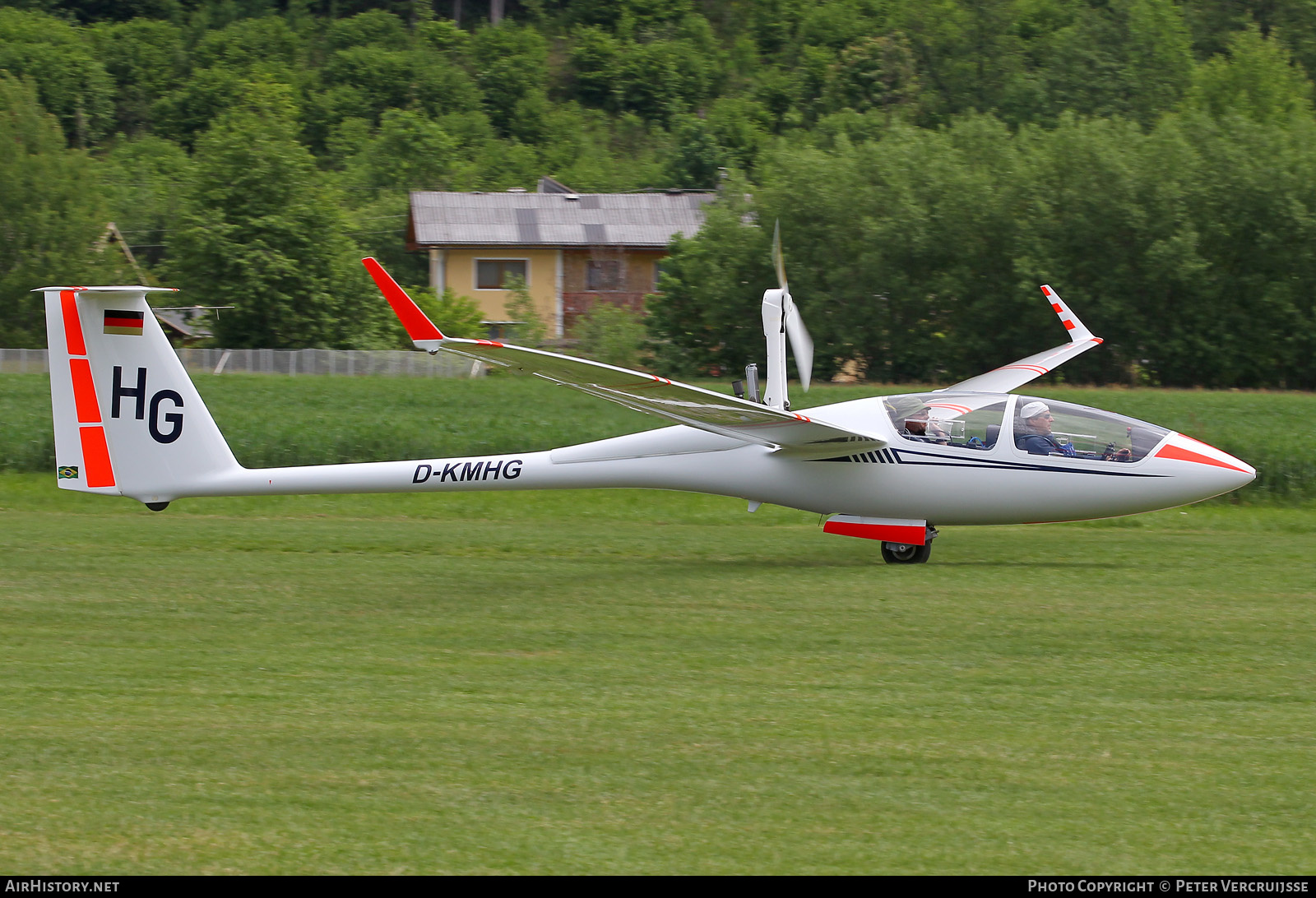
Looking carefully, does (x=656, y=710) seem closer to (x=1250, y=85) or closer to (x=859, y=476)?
(x=859, y=476)

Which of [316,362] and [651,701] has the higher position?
[316,362]

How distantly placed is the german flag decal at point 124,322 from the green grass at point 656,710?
2.27 m

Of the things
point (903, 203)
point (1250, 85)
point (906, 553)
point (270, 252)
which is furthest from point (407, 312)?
point (1250, 85)

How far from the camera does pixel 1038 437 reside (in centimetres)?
1256

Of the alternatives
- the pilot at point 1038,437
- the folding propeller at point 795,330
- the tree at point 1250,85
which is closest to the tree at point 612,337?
the folding propeller at point 795,330

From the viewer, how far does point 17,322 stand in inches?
1682

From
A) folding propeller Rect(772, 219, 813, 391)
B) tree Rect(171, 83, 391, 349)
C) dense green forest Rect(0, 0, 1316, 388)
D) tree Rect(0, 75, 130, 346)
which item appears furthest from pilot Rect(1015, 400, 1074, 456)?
tree Rect(0, 75, 130, 346)

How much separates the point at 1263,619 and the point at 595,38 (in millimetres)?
93322

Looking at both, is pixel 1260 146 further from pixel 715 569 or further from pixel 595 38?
pixel 595 38

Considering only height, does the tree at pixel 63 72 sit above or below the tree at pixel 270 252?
above

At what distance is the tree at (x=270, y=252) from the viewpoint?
41.3 meters

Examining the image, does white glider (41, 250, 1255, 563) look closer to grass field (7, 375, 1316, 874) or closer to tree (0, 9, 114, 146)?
grass field (7, 375, 1316, 874)

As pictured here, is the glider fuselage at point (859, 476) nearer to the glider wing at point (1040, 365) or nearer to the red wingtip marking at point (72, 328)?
the red wingtip marking at point (72, 328)

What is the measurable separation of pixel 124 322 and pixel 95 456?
127cm
